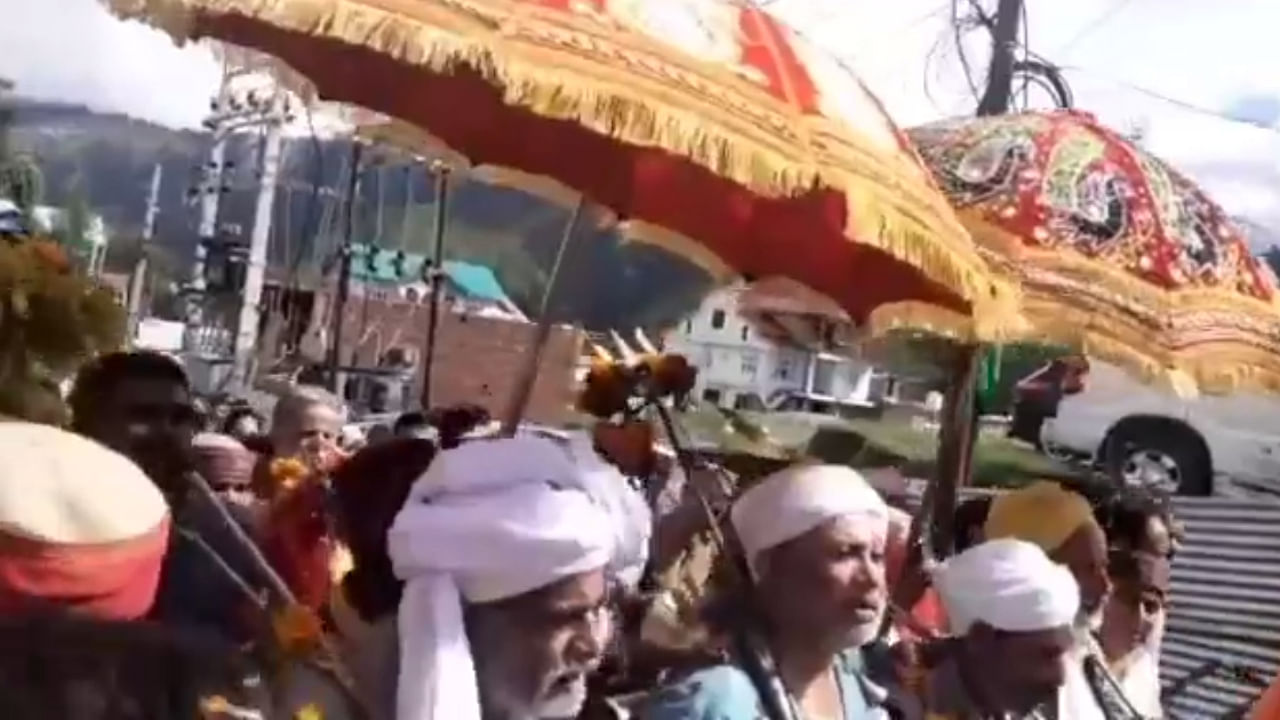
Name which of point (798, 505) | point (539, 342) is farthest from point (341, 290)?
point (798, 505)

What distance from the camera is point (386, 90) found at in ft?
13.5

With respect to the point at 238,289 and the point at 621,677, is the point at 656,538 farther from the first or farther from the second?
the point at 238,289

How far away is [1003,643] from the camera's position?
388 cm

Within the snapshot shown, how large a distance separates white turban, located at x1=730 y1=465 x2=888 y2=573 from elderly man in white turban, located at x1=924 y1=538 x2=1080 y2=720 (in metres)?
0.46

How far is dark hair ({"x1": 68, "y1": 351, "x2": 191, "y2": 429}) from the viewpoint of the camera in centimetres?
367

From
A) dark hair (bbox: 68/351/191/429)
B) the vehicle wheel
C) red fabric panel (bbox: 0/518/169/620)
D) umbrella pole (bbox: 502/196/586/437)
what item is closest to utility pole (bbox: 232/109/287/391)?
the vehicle wheel

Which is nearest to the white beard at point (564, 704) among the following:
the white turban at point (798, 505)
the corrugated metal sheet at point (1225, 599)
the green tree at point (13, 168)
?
the white turban at point (798, 505)

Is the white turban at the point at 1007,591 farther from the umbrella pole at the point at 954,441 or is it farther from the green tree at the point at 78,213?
the green tree at the point at 78,213

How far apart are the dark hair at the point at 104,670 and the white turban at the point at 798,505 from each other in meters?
1.51

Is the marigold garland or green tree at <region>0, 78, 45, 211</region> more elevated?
green tree at <region>0, 78, 45, 211</region>

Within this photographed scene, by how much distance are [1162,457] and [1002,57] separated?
30.9 ft

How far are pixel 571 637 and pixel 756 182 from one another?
0.76m

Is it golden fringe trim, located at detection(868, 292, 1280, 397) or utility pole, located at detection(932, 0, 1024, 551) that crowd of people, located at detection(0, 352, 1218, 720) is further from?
golden fringe trim, located at detection(868, 292, 1280, 397)

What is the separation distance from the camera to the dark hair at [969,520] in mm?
5055
